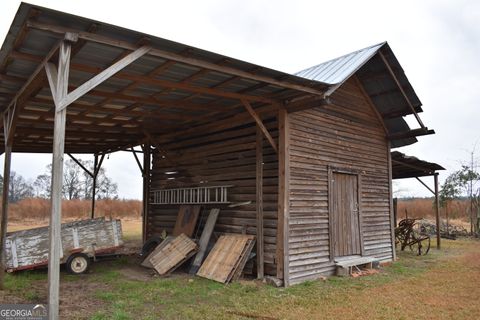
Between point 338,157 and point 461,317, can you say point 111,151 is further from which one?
point 461,317

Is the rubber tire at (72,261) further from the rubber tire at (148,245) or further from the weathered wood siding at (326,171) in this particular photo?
the weathered wood siding at (326,171)

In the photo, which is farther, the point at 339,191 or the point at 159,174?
the point at 159,174

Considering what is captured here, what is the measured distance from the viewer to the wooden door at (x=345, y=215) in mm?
9062

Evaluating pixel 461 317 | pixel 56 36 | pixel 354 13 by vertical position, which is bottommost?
pixel 461 317

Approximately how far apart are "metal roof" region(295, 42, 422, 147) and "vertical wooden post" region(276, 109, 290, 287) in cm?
168

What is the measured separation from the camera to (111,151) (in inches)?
552

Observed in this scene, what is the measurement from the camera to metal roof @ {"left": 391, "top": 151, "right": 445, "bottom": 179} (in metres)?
12.6

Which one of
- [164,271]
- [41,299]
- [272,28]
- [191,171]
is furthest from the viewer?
[272,28]

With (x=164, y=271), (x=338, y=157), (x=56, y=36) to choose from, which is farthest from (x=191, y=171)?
(x=56, y=36)

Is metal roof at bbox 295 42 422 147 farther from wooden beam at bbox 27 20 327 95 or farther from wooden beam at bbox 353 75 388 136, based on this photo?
wooden beam at bbox 27 20 327 95

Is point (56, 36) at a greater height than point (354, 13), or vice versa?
point (354, 13)

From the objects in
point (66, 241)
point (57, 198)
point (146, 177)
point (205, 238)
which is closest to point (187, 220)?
point (205, 238)

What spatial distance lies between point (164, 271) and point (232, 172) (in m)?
2.68

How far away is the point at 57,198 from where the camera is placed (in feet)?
14.8
